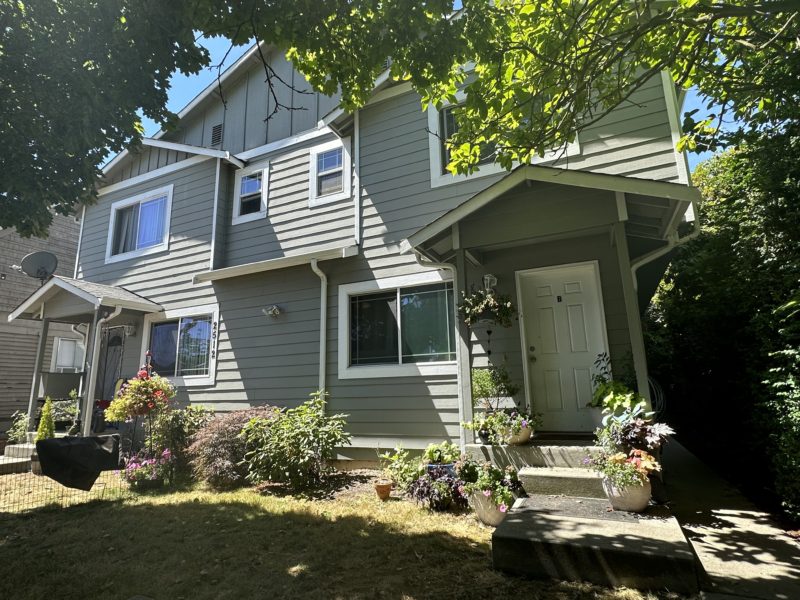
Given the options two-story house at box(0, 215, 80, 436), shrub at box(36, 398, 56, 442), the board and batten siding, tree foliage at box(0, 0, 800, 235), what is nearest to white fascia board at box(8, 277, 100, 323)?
two-story house at box(0, 215, 80, 436)

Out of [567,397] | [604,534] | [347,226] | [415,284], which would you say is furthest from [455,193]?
[604,534]

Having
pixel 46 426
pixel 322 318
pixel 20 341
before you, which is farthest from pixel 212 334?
pixel 20 341

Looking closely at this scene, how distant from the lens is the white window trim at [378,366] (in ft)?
22.0

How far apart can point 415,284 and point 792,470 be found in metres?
4.84

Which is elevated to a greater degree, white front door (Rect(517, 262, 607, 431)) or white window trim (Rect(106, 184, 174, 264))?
white window trim (Rect(106, 184, 174, 264))

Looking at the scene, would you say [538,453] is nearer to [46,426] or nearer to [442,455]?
[442,455]

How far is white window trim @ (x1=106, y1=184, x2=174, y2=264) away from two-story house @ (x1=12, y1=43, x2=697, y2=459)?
0.05 meters

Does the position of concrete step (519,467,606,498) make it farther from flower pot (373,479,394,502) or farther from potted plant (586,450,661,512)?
flower pot (373,479,394,502)

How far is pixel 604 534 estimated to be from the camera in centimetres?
347

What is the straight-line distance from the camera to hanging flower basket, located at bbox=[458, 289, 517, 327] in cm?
552

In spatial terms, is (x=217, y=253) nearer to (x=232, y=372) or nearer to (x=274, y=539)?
(x=232, y=372)

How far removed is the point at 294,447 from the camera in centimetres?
606

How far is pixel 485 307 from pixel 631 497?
2.51 metres

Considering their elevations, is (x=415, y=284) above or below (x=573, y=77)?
below
